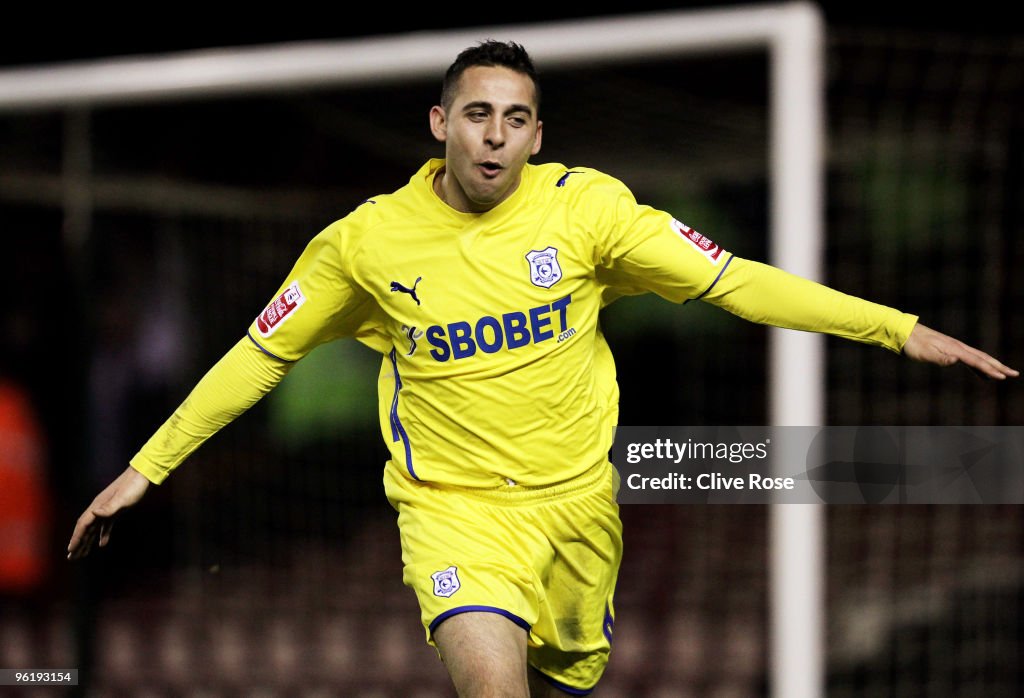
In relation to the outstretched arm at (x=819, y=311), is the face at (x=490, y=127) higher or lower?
higher

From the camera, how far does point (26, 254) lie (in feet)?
19.4

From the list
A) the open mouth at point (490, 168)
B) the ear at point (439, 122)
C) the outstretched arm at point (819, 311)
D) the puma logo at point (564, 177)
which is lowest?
the outstretched arm at point (819, 311)

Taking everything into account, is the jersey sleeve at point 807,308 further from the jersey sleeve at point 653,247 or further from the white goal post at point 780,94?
the white goal post at point 780,94

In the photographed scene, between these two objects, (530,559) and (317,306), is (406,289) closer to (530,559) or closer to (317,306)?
(317,306)

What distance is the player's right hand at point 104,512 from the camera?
2.68m

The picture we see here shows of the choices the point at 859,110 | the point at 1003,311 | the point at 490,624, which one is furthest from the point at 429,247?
the point at 1003,311

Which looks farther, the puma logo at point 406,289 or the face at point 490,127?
the puma logo at point 406,289

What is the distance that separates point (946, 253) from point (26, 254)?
4485mm

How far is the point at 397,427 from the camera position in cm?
271

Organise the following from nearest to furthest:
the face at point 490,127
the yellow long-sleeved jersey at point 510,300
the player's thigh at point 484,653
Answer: the player's thigh at point 484,653, the face at point 490,127, the yellow long-sleeved jersey at point 510,300

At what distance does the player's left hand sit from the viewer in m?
2.38

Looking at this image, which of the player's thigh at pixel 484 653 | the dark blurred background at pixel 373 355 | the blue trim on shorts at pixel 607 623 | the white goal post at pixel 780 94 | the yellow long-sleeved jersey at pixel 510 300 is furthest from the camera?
the dark blurred background at pixel 373 355

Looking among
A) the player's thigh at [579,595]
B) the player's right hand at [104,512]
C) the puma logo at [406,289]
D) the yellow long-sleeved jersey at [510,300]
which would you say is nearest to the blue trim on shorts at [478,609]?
the player's thigh at [579,595]

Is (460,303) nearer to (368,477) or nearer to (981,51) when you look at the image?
(981,51)
